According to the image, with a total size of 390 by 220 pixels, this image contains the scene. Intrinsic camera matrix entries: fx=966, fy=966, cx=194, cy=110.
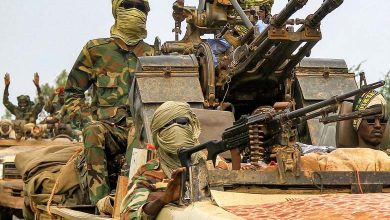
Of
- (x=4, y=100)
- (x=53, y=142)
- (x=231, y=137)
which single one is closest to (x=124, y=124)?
(x=231, y=137)

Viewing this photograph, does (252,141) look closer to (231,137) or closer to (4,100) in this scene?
(231,137)

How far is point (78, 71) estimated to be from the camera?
896cm

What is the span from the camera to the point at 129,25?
889 centimetres

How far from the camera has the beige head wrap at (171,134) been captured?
5773 mm

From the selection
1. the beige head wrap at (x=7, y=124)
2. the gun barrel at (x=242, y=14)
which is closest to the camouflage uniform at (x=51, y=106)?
the beige head wrap at (x=7, y=124)

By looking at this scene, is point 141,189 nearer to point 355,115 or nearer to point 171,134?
point 171,134

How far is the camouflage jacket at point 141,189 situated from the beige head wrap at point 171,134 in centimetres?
6

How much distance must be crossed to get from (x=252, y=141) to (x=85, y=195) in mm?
3207

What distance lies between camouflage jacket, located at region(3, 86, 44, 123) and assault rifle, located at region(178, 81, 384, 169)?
10.9 meters

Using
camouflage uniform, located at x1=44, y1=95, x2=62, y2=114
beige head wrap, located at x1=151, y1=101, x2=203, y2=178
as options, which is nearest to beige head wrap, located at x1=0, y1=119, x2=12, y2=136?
camouflage uniform, located at x1=44, y1=95, x2=62, y2=114

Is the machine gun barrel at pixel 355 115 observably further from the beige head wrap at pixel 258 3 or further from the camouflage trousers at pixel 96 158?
the beige head wrap at pixel 258 3

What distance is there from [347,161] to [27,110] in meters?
12.0

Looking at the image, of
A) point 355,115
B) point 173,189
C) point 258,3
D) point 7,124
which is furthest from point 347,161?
point 7,124

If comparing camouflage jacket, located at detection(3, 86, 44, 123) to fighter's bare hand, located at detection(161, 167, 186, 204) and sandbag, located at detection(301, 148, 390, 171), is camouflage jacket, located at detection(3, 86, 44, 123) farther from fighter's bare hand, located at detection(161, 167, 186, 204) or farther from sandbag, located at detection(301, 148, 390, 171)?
fighter's bare hand, located at detection(161, 167, 186, 204)
